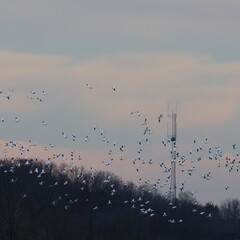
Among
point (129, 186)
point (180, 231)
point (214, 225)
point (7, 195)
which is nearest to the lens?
point (7, 195)

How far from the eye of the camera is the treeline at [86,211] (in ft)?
288

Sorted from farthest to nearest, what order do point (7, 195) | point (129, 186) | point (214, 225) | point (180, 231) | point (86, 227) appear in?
point (214, 225) → point (129, 186) → point (180, 231) → point (86, 227) → point (7, 195)

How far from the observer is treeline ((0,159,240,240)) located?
8781 cm

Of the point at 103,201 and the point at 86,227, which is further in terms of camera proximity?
the point at 103,201

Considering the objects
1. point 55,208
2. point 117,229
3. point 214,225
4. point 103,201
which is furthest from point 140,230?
point 214,225

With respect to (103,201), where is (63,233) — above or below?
below

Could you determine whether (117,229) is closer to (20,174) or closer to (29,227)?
(29,227)

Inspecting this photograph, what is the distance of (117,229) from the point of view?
293ft

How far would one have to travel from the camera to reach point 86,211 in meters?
117

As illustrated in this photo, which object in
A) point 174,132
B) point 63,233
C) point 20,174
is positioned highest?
point 174,132

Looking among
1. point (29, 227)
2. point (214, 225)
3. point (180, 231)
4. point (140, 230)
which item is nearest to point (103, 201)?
point (140, 230)

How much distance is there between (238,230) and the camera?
164m

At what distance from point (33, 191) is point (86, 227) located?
13657 millimetres

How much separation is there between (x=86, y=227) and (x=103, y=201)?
11.4 metres
